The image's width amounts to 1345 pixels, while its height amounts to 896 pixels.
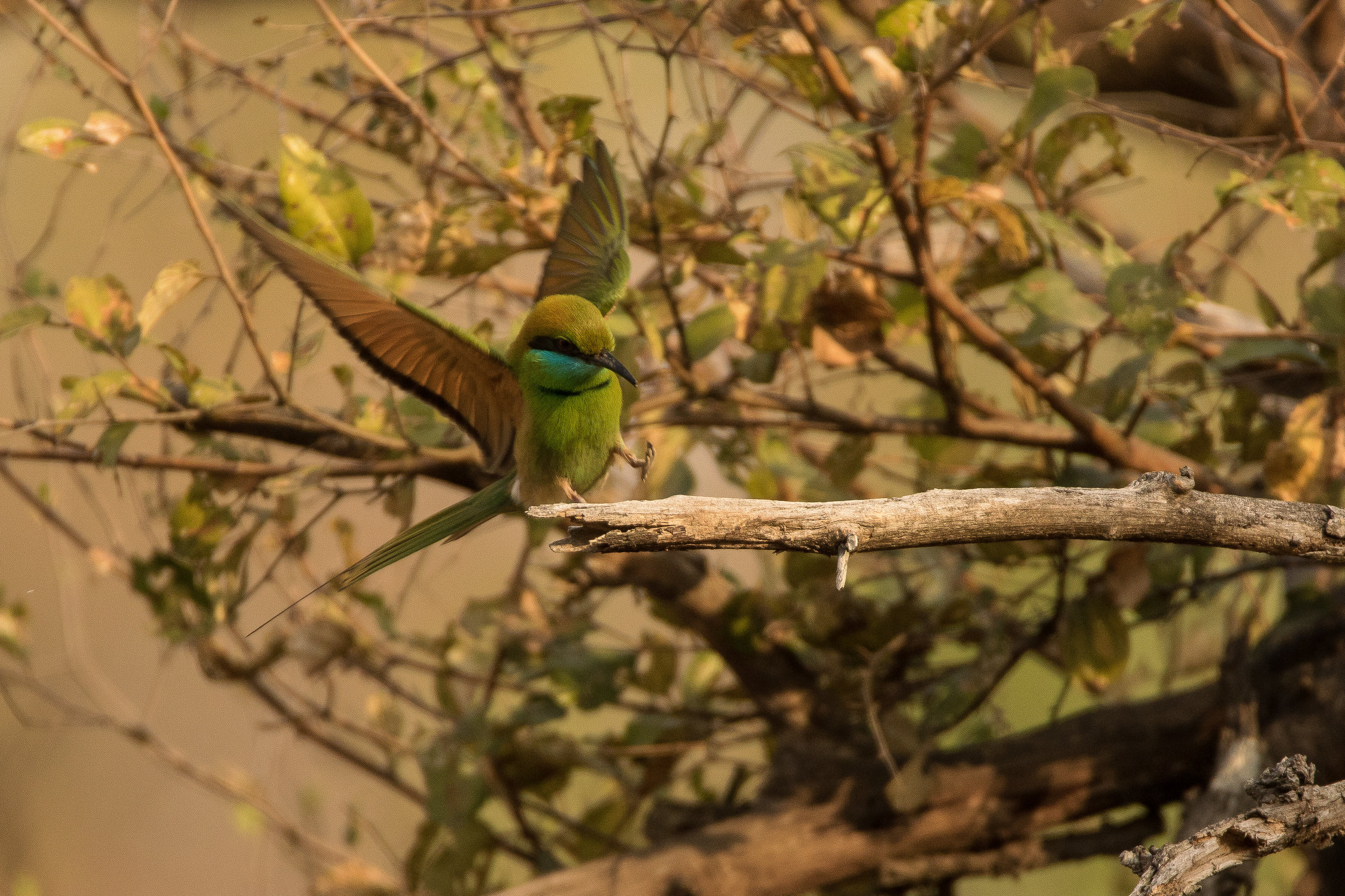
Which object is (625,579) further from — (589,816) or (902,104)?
(902,104)

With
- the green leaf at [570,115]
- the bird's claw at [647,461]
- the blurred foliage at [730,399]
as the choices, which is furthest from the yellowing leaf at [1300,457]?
the green leaf at [570,115]

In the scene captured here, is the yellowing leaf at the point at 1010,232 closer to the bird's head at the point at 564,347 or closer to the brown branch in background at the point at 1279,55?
the brown branch in background at the point at 1279,55

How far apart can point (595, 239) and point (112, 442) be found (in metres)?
0.82

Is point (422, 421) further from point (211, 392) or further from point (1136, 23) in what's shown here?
point (1136, 23)

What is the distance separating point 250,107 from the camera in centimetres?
342

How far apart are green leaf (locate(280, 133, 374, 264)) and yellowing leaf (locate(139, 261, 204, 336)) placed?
0.17 m

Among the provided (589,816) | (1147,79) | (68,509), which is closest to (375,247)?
(589,816)

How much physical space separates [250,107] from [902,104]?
7.47 feet

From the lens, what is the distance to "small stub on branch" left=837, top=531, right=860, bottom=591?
111 cm

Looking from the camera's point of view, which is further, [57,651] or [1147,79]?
[57,651]

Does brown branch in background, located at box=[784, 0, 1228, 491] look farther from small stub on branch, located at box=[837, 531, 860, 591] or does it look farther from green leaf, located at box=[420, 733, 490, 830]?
green leaf, located at box=[420, 733, 490, 830]

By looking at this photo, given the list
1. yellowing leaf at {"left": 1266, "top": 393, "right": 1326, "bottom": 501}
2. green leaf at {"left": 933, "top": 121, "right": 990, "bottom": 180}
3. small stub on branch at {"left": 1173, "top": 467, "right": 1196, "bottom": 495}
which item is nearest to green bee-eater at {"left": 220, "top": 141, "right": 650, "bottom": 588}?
green leaf at {"left": 933, "top": 121, "right": 990, "bottom": 180}

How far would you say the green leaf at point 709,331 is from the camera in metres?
1.95

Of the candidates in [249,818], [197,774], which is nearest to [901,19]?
[197,774]
